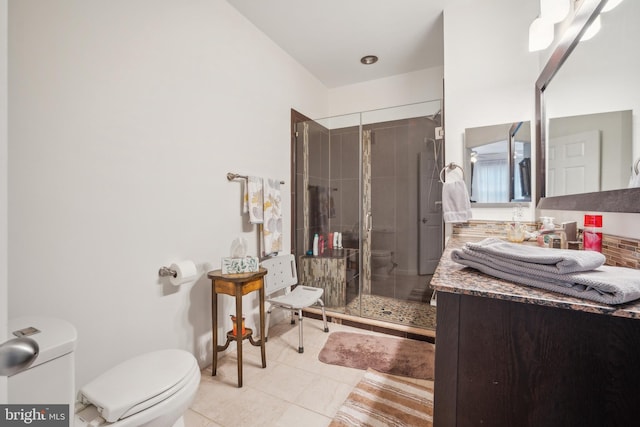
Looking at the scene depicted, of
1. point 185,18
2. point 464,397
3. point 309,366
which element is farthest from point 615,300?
point 185,18

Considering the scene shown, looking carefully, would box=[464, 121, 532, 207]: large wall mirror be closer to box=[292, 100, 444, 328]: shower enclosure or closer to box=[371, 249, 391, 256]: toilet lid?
box=[292, 100, 444, 328]: shower enclosure

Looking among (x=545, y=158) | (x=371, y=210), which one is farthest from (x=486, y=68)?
(x=371, y=210)

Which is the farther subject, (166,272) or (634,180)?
(166,272)

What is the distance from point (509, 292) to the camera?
2.10 feet

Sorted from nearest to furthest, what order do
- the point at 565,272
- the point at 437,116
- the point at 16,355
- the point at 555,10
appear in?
the point at 16,355 → the point at 565,272 → the point at 555,10 → the point at 437,116

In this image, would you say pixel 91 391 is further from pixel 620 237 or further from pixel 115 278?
pixel 620 237

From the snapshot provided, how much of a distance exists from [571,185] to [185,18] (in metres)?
2.18

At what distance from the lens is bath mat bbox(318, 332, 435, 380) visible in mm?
1814

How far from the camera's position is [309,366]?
186cm

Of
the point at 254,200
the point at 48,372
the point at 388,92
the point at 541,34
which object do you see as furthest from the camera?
the point at 388,92

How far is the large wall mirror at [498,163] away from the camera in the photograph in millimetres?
1843

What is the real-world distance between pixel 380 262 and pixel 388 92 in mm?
1925

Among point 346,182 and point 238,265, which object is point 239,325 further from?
point 346,182

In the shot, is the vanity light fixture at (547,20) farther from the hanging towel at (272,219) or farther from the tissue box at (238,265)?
the tissue box at (238,265)
